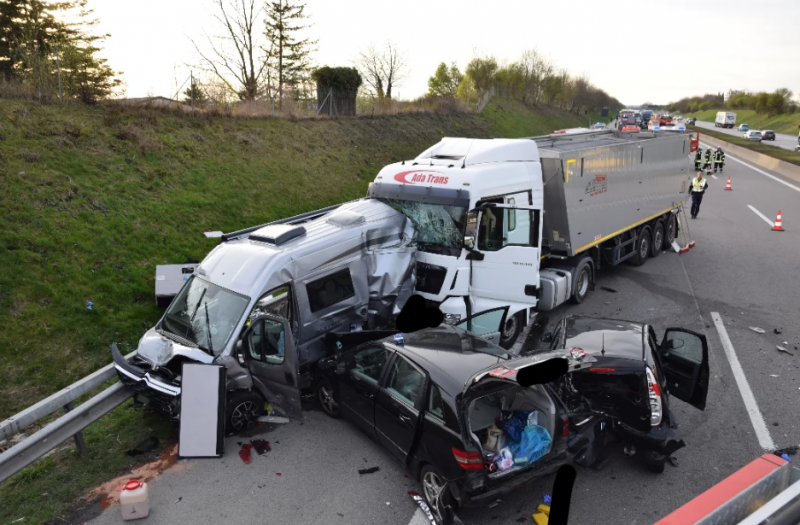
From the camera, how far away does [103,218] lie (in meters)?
11.0

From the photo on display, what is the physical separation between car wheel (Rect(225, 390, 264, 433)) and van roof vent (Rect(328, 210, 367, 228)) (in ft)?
9.19

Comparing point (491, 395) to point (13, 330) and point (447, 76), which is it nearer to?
point (13, 330)

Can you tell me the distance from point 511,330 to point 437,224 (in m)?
2.13

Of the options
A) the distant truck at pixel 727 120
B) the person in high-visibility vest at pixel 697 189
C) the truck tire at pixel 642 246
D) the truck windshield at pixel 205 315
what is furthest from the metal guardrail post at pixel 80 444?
the distant truck at pixel 727 120

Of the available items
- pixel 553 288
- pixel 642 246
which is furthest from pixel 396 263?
pixel 642 246

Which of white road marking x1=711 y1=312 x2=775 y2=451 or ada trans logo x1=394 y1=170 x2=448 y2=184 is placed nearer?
white road marking x1=711 y1=312 x2=775 y2=451

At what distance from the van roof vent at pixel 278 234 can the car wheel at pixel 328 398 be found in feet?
6.39

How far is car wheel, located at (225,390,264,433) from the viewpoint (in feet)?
21.1

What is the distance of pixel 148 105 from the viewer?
15.8 m

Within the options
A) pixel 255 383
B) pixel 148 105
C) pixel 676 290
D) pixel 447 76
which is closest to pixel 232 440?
pixel 255 383

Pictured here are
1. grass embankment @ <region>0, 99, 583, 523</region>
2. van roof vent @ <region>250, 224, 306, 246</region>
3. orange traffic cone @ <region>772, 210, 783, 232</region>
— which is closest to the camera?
grass embankment @ <region>0, 99, 583, 523</region>

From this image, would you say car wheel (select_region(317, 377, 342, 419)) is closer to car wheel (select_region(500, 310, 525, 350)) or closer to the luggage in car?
car wheel (select_region(500, 310, 525, 350))

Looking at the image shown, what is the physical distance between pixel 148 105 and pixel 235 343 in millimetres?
11868

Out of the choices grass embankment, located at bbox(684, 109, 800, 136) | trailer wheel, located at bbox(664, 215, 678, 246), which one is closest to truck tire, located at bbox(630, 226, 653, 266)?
trailer wheel, located at bbox(664, 215, 678, 246)
